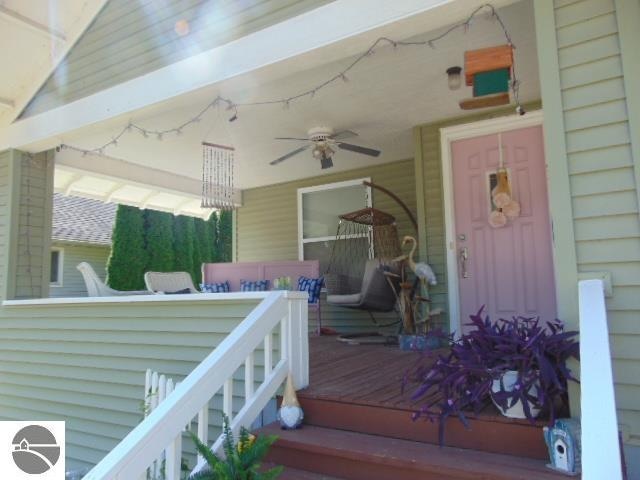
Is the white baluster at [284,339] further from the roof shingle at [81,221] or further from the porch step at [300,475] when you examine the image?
the roof shingle at [81,221]

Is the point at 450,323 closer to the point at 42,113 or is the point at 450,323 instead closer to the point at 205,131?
the point at 205,131

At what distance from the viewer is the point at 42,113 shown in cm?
471

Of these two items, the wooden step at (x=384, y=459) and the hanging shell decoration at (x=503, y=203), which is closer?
the wooden step at (x=384, y=459)

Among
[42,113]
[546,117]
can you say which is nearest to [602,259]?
[546,117]

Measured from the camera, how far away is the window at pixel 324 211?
6602 mm

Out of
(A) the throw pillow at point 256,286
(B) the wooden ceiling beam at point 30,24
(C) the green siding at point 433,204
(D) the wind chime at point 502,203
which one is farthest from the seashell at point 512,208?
(B) the wooden ceiling beam at point 30,24

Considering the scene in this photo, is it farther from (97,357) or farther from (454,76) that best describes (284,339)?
(454,76)

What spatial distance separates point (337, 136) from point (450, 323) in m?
2.15

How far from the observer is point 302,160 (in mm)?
6152

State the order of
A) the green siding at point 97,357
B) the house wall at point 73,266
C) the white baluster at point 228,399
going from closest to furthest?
the white baluster at point 228,399 < the green siding at point 97,357 < the house wall at point 73,266

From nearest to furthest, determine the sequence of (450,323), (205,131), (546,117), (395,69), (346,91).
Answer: (546,117) → (395,69) → (346,91) → (450,323) → (205,131)

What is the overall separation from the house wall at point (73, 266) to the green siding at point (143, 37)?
9338 millimetres

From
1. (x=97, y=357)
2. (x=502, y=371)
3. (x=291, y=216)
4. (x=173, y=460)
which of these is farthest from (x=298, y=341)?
(x=291, y=216)

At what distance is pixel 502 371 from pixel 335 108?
10.4 ft
